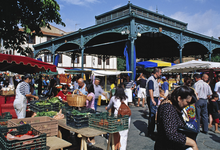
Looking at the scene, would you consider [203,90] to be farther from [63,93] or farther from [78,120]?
[63,93]

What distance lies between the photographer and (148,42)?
750 inches

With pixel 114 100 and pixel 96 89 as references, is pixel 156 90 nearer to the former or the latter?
pixel 114 100

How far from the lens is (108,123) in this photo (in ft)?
10.9

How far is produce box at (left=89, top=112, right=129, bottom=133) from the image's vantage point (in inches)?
130

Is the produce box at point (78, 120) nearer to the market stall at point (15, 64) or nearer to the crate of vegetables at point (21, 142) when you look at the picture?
the crate of vegetables at point (21, 142)

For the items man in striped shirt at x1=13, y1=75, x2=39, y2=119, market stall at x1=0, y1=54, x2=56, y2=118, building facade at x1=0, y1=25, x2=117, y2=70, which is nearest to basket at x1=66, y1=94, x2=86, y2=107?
man in striped shirt at x1=13, y1=75, x2=39, y2=119

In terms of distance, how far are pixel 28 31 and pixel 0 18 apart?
1.04 meters

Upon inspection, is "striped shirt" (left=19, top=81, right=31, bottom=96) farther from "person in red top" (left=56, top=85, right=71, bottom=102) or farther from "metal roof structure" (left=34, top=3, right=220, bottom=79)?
"metal roof structure" (left=34, top=3, right=220, bottom=79)

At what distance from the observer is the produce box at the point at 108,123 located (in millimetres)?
3312

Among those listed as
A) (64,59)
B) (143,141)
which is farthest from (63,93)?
(64,59)

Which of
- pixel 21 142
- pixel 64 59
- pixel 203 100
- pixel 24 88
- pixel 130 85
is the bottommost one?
pixel 21 142

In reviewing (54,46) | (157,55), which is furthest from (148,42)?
(54,46)

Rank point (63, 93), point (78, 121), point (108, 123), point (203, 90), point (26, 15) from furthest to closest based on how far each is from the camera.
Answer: point (63, 93) → point (26, 15) → point (203, 90) → point (78, 121) → point (108, 123)

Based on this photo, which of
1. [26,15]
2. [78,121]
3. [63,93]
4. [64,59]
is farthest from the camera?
[64,59]
